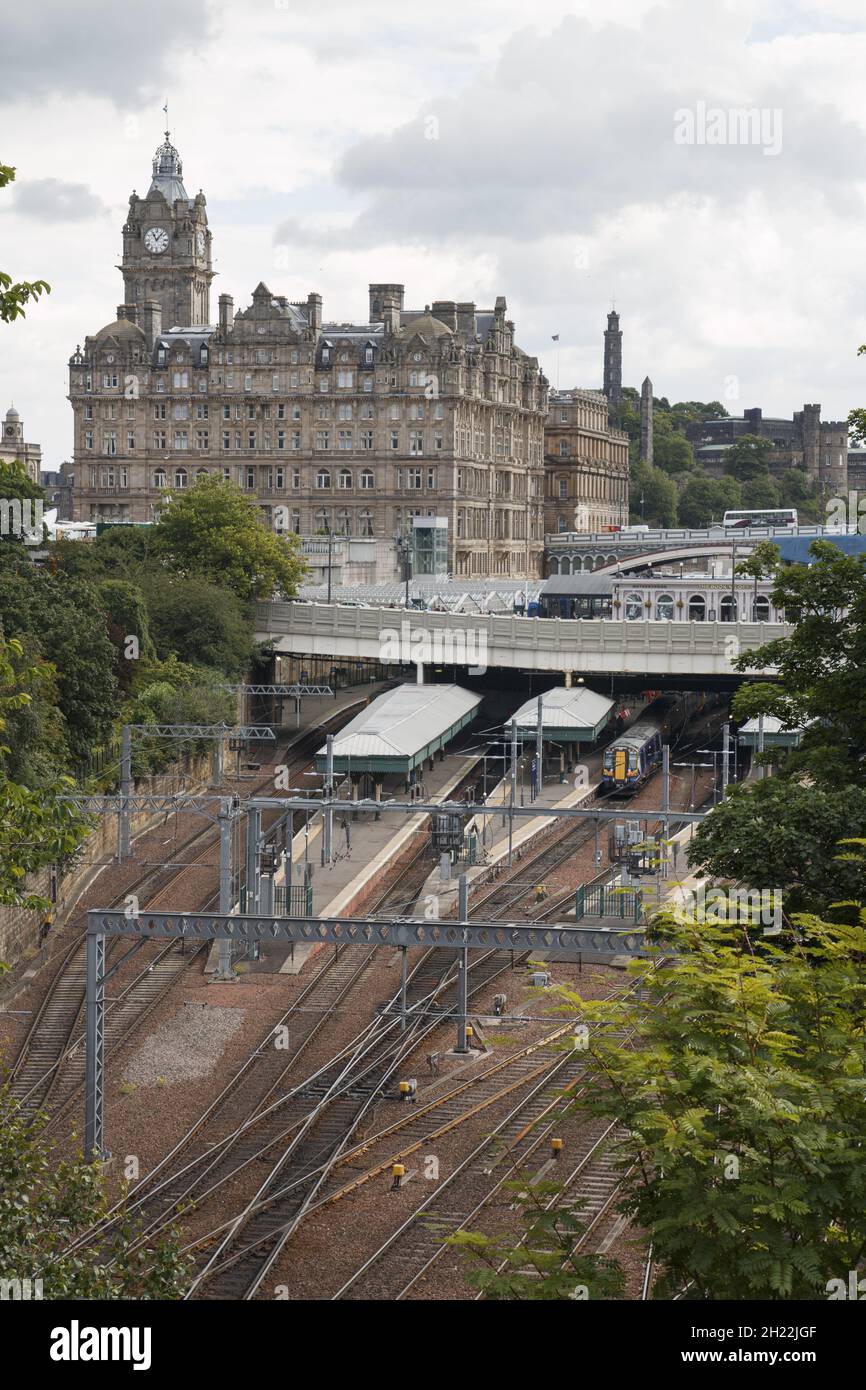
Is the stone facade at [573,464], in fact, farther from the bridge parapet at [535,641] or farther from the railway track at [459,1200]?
the railway track at [459,1200]

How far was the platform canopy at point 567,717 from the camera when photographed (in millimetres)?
70875

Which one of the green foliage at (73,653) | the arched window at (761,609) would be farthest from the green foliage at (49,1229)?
the arched window at (761,609)

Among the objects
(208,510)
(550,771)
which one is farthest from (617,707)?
(208,510)

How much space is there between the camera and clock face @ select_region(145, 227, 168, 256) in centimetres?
16338

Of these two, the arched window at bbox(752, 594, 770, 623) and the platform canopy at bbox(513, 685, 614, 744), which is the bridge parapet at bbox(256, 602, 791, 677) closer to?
the platform canopy at bbox(513, 685, 614, 744)

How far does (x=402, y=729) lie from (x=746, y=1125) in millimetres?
51394

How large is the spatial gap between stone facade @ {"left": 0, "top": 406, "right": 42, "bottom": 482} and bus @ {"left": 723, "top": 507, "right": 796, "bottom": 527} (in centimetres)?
6695

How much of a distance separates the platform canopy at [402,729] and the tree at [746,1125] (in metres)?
45.8

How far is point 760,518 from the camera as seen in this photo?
175500mm

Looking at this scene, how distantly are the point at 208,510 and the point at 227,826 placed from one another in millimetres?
47773

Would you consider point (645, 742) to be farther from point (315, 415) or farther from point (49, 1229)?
point (315, 415)

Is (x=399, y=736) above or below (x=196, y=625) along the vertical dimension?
below

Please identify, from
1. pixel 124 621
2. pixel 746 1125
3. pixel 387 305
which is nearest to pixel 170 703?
pixel 124 621

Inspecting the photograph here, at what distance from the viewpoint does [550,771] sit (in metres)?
74.8
